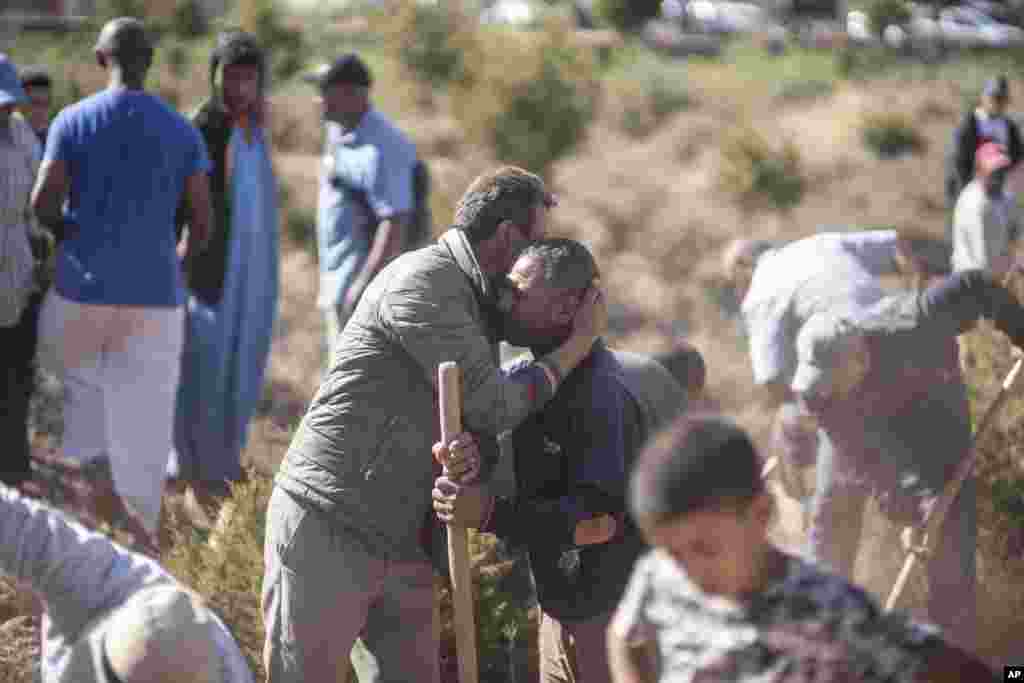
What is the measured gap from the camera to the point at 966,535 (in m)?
5.68

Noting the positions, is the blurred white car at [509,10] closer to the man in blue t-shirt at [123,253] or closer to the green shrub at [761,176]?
the green shrub at [761,176]

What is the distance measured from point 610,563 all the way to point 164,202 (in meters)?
2.94

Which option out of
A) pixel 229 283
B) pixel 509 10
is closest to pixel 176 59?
pixel 509 10

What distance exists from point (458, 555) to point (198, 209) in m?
2.92

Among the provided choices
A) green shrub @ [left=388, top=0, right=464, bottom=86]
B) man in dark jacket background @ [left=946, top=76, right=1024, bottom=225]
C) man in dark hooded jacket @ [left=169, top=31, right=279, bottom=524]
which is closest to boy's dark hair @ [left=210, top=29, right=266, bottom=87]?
man in dark hooded jacket @ [left=169, top=31, right=279, bottom=524]

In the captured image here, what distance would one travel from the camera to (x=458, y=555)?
3.95 m

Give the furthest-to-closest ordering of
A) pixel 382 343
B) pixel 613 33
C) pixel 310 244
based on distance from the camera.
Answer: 1. pixel 613 33
2. pixel 310 244
3. pixel 382 343

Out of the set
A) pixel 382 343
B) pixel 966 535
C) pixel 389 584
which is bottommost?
pixel 966 535

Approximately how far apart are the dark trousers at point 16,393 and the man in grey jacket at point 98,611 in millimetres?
3504

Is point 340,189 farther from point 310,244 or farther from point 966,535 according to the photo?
point 310,244

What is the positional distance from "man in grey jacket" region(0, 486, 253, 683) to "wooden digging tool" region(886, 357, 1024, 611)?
2.67 meters

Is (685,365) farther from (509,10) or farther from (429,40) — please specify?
(509,10)

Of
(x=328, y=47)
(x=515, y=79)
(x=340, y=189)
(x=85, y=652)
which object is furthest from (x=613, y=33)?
(x=85, y=652)

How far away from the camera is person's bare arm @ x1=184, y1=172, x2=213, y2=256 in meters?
6.42
